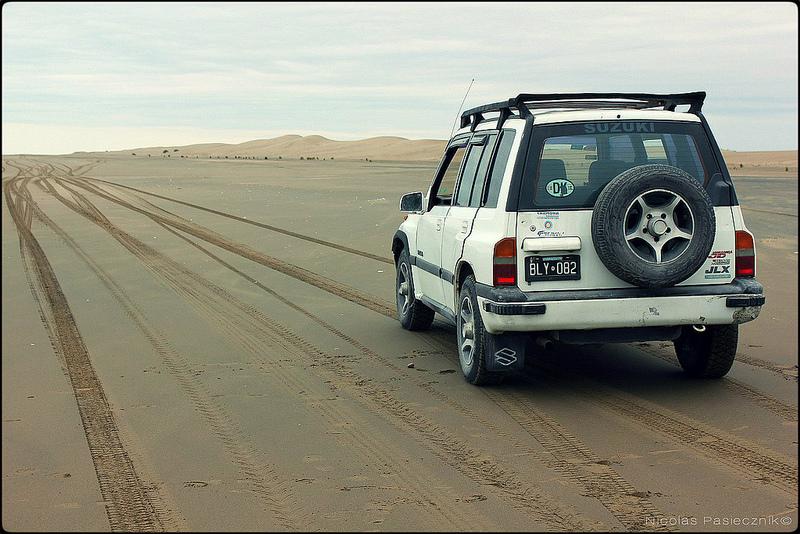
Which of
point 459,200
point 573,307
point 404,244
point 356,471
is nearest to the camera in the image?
point 356,471

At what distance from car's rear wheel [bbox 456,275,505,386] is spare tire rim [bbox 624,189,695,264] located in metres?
1.22

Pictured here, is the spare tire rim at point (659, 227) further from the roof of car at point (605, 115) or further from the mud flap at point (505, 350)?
the mud flap at point (505, 350)

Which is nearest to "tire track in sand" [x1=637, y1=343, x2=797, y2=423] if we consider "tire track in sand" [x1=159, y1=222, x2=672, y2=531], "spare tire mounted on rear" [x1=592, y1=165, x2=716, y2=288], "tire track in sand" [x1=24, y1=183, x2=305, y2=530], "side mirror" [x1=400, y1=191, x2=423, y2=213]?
"spare tire mounted on rear" [x1=592, y1=165, x2=716, y2=288]

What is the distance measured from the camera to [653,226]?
6.88m

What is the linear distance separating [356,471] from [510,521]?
42.9 inches

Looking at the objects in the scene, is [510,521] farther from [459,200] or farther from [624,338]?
[459,200]

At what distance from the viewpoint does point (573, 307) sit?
6914 millimetres

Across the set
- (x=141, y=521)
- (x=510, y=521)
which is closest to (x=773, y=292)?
(x=510, y=521)

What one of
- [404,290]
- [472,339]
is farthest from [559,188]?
[404,290]

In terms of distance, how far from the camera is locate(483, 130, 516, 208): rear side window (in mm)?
7383

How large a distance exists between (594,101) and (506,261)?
168cm

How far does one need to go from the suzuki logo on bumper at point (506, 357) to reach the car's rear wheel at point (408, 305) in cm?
262

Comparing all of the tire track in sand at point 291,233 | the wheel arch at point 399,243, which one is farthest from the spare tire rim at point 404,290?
the tire track in sand at point 291,233

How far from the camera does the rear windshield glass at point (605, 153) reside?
7.14 m
